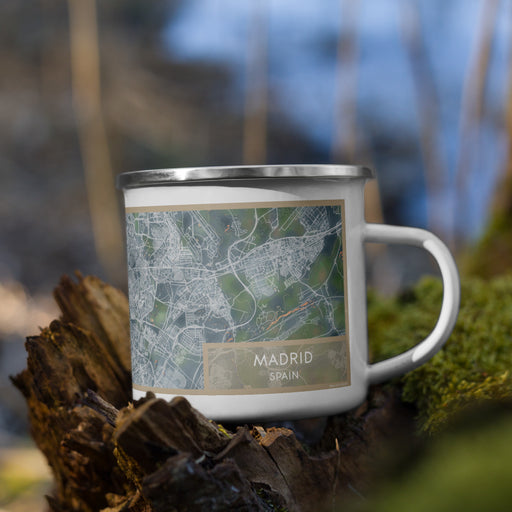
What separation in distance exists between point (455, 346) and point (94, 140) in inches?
175

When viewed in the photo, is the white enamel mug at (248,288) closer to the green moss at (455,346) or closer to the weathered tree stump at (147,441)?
the weathered tree stump at (147,441)

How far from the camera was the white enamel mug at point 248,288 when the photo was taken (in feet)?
2.69

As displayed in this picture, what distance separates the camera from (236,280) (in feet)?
2.70

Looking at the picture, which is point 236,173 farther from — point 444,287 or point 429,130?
point 429,130

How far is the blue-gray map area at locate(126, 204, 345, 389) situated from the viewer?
82 cm

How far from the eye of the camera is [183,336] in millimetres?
840

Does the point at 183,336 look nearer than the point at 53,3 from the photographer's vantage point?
Yes

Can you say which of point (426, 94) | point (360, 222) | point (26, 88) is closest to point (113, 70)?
point (26, 88)

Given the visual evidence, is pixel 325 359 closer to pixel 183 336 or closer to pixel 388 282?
pixel 183 336

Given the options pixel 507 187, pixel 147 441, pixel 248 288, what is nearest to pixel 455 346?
pixel 248 288

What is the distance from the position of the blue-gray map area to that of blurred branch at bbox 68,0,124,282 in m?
3.42

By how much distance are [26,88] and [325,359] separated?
563 cm

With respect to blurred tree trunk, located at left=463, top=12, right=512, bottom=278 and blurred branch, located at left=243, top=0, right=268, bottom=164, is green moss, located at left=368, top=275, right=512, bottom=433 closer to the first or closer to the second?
blurred tree trunk, located at left=463, top=12, right=512, bottom=278

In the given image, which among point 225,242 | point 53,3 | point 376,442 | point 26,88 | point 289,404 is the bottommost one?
point 376,442
